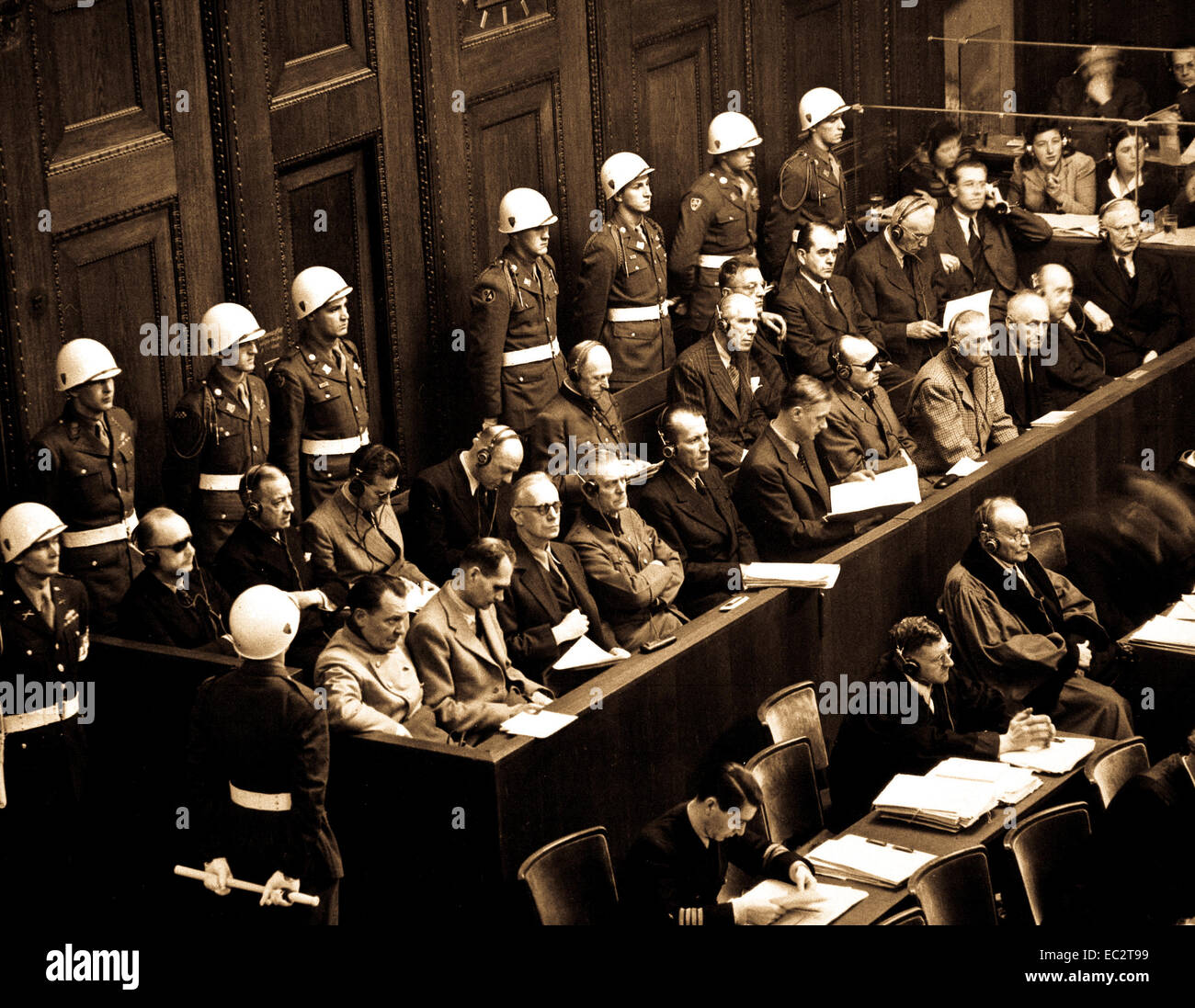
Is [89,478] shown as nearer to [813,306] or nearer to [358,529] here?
[358,529]

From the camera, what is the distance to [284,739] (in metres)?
5.98

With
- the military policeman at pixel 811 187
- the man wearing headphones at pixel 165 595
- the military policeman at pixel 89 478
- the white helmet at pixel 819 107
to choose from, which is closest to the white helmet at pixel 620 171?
the military policeman at pixel 811 187

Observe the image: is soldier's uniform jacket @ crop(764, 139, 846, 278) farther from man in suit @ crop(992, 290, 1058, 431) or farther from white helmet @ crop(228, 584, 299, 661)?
white helmet @ crop(228, 584, 299, 661)

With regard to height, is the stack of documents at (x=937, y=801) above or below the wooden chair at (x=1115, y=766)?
above

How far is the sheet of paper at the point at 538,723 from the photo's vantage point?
252 inches

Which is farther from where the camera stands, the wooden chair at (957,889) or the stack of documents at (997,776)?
the stack of documents at (997,776)

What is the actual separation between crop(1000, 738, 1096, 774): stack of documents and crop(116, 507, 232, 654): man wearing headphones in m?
2.75

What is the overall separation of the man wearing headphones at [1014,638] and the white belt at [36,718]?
11.0 feet

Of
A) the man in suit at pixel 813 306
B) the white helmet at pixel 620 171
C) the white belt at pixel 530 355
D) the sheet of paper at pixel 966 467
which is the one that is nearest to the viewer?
the sheet of paper at pixel 966 467

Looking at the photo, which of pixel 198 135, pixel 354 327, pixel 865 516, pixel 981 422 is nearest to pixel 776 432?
pixel 865 516

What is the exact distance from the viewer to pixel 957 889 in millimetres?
6055

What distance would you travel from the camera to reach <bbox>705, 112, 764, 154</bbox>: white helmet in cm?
1051

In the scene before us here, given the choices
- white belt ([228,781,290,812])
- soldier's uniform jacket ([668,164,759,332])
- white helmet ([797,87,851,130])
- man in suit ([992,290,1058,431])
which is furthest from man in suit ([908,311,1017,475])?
white belt ([228,781,290,812])

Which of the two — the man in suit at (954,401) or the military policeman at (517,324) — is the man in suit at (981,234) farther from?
the military policeman at (517,324)
